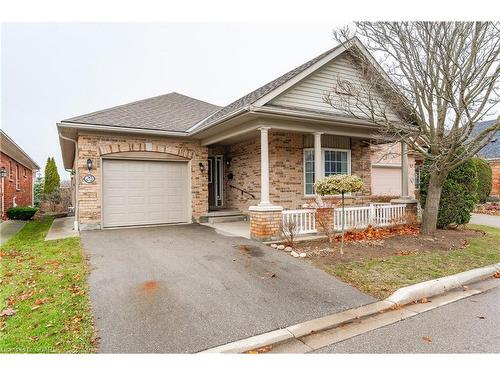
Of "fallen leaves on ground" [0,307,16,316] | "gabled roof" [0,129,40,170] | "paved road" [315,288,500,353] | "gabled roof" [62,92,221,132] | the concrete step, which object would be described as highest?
"gabled roof" [62,92,221,132]

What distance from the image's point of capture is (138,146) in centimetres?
995

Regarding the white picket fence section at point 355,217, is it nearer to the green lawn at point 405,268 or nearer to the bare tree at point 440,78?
the bare tree at point 440,78

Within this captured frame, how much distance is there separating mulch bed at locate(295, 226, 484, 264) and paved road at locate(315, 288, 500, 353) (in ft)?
7.41

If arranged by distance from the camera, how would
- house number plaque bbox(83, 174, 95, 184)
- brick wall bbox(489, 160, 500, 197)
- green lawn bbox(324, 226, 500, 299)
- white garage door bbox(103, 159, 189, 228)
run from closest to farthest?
green lawn bbox(324, 226, 500, 299), house number plaque bbox(83, 174, 95, 184), white garage door bbox(103, 159, 189, 228), brick wall bbox(489, 160, 500, 197)

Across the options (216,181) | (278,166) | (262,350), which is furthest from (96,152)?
(262,350)

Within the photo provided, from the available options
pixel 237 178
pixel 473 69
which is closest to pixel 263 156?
pixel 237 178

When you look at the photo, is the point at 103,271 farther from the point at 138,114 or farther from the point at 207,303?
the point at 138,114

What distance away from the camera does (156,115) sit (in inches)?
443

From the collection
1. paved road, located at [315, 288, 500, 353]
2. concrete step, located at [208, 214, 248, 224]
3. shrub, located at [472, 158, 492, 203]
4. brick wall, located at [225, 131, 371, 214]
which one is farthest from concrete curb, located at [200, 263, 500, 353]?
shrub, located at [472, 158, 492, 203]

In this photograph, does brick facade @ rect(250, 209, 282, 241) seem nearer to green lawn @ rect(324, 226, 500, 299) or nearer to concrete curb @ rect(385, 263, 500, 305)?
green lawn @ rect(324, 226, 500, 299)

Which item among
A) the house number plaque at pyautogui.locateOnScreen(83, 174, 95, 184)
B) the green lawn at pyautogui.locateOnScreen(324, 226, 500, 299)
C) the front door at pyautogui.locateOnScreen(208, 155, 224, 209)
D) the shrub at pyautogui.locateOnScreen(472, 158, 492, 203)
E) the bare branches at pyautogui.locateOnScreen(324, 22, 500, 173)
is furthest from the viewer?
the shrub at pyautogui.locateOnScreen(472, 158, 492, 203)

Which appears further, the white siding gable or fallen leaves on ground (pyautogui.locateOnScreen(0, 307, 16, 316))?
the white siding gable

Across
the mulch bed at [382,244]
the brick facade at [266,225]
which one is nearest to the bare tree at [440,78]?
the mulch bed at [382,244]

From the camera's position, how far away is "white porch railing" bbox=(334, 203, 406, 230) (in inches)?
347
